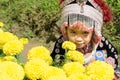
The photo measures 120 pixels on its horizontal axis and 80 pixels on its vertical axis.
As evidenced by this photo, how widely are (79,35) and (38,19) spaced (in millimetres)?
2991

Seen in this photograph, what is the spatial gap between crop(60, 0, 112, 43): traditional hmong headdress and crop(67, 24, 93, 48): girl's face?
3 cm

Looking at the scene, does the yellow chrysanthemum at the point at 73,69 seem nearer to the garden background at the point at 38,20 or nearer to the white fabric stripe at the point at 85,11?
the white fabric stripe at the point at 85,11

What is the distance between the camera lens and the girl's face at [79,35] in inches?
76.0

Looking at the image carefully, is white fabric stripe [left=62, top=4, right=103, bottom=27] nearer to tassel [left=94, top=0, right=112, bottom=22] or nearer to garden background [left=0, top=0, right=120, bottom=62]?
tassel [left=94, top=0, right=112, bottom=22]

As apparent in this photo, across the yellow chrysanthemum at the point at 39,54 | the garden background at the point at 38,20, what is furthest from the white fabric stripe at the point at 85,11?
the garden background at the point at 38,20

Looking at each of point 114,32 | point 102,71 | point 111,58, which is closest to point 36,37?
point 114,32

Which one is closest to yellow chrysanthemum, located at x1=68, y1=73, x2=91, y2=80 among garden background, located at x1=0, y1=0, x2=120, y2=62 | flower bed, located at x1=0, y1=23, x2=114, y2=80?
flower bed, located at x1=0, y1=23, x2=114, y2=80

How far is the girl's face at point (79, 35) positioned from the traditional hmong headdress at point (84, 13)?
0.03m

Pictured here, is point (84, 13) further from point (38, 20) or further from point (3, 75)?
point (38, 20)

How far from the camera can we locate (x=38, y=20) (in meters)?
4.91

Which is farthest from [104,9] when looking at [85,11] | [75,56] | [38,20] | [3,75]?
[38,20]

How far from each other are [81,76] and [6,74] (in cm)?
13

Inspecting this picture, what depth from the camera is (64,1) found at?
6.72ft

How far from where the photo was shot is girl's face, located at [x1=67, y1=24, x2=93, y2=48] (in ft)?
6.33
